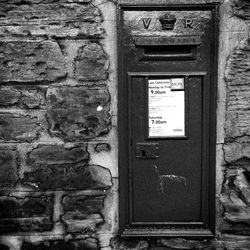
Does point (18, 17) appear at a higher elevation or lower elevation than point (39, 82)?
higher

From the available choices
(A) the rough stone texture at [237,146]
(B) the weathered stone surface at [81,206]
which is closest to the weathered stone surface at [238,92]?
(A) the rough stone texture at [237,146]

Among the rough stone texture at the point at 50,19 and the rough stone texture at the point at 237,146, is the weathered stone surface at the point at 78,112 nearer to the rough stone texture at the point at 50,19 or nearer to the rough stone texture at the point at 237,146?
the rough stone texture at the point at 50,19

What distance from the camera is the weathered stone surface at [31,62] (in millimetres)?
2586

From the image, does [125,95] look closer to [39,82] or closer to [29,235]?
[39,82]

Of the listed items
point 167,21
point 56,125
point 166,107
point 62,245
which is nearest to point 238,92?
point 166,107

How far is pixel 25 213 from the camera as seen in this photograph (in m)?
2.69

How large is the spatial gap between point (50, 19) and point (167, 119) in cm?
103

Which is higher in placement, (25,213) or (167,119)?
(167,119)

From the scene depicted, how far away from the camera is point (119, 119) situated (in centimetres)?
262

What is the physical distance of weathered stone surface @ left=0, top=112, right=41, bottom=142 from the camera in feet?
8.66

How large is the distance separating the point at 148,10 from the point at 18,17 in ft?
2.84

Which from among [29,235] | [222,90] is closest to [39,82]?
[29,235]

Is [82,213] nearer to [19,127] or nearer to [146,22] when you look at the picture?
[19,127]

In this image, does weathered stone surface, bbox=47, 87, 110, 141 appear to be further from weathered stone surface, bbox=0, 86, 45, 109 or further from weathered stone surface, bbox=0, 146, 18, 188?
weathered stone surface, bbox=0, 146, 18, 188
